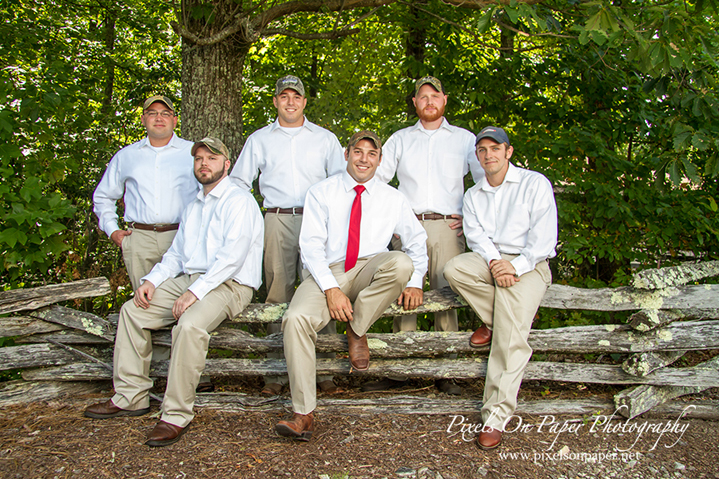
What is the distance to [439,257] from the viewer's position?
4.41 metres

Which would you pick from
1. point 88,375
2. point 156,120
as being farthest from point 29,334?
point 156,120

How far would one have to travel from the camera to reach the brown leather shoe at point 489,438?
11.0 ft

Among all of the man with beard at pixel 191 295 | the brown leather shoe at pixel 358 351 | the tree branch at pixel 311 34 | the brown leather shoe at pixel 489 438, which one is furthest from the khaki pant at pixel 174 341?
the tree branch at pixel 311 34

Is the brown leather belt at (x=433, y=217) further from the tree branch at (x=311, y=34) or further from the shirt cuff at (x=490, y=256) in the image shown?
the tree branch at (x=311, y=34)

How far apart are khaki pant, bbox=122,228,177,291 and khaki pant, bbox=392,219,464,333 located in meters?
2.21

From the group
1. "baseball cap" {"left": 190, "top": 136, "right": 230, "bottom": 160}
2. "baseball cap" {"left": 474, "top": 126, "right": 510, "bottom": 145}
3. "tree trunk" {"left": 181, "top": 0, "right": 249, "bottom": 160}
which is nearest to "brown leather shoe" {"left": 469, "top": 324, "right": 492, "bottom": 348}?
"baseball cap" {"left": 474, "top": 126, "right": 510, "bottom": 145}

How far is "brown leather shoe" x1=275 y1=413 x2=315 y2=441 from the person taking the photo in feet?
11.0

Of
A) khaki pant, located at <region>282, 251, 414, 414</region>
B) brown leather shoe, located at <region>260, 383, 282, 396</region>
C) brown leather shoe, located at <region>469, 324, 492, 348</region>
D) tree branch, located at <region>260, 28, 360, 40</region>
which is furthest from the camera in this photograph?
tree branch, located at <region>260, 28, 360, 40</region>

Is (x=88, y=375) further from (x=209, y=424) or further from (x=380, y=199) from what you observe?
(x=380, y=199)

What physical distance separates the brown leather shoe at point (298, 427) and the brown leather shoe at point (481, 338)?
141 centimetres

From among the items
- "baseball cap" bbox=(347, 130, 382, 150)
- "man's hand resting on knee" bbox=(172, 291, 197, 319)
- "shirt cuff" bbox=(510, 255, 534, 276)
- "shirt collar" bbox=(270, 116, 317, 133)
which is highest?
"shirt collar" bbox=(270, 116, 317, 133)

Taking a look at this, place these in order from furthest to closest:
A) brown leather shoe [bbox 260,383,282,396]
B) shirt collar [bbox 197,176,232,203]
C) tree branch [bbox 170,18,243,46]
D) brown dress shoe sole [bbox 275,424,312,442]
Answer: tree branch [bbox 170,18,243,46] → brown leather shoe [bbox 260,383,282,396] → shirt collar [bbox 197,176,232,203] → brown dress shoe sole [bbox 275,424,312,442]

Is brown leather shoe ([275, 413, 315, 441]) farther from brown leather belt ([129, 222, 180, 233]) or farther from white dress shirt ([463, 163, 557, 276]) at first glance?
brown leather belt ([129, 222, 180, 233])

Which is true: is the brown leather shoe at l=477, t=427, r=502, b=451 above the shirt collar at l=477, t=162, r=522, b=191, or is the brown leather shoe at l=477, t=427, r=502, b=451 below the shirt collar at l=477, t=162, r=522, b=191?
below
